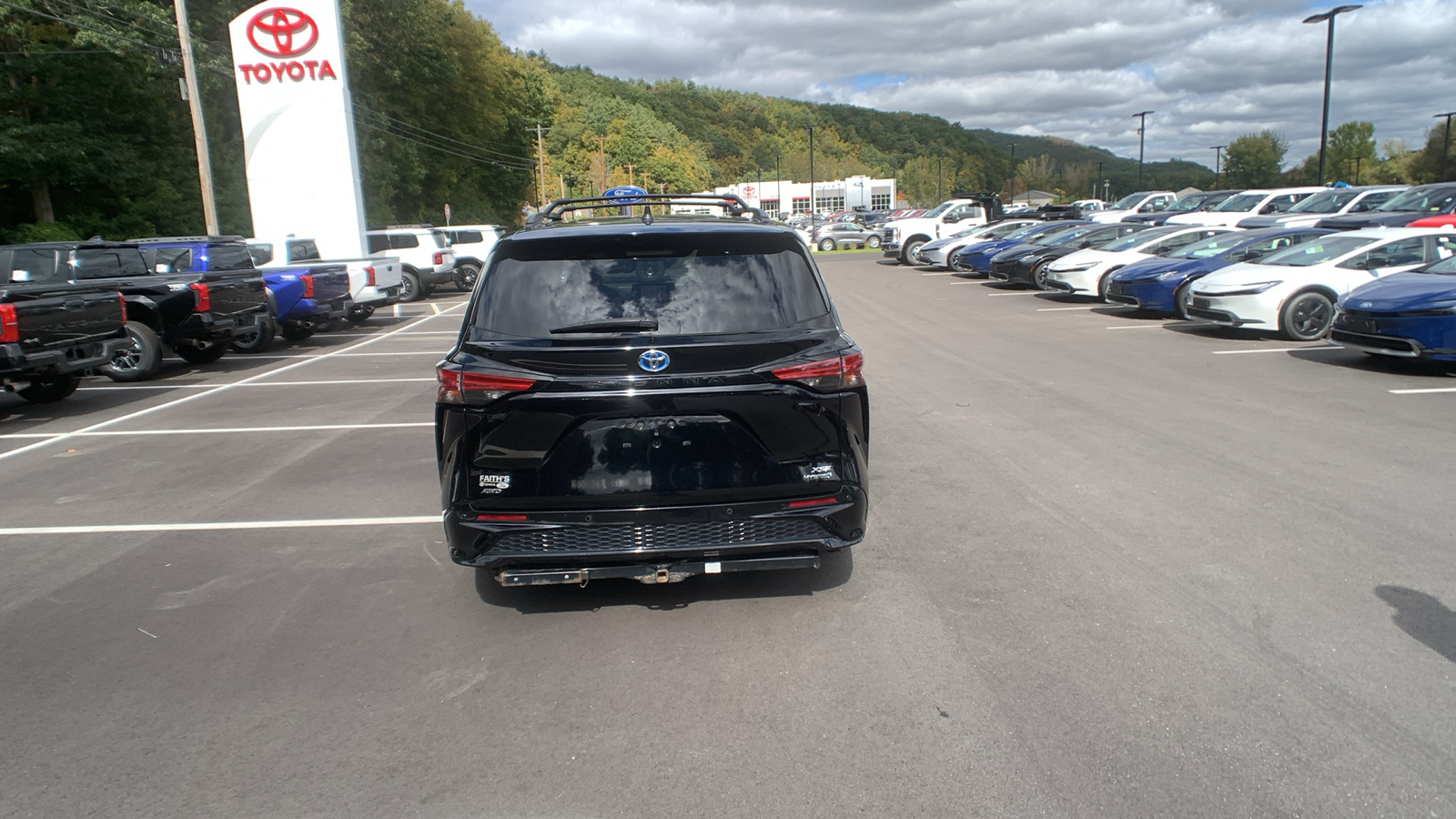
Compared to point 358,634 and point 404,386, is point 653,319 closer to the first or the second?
point 358,634

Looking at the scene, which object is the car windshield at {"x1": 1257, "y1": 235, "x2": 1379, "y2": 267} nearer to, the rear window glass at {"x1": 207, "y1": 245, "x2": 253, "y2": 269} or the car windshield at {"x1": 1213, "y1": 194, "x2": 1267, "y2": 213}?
the car windshield at {"x1": 1213, "y1": 194, "x2": 1267, "y2": 213}

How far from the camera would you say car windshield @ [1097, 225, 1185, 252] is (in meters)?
19.5

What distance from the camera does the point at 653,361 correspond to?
3943 millimetres

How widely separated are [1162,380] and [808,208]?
120 meters

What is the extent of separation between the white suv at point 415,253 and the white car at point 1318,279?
1991cm

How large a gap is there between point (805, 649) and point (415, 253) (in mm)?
24718

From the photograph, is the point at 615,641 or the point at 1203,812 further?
the point at 615,641

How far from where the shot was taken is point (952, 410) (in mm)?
9227

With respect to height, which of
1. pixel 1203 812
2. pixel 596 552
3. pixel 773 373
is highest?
pixel 773 373

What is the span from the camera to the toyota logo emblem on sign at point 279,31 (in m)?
24.8

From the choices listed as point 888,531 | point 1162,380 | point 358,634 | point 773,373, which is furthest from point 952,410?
point 358,634

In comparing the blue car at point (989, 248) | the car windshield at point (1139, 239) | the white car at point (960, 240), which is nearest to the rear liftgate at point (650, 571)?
the car windshield at point (1139, 239)

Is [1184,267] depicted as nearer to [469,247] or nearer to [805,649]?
[805,649]

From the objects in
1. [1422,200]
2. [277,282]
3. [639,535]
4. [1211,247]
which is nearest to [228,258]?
[277,282]
